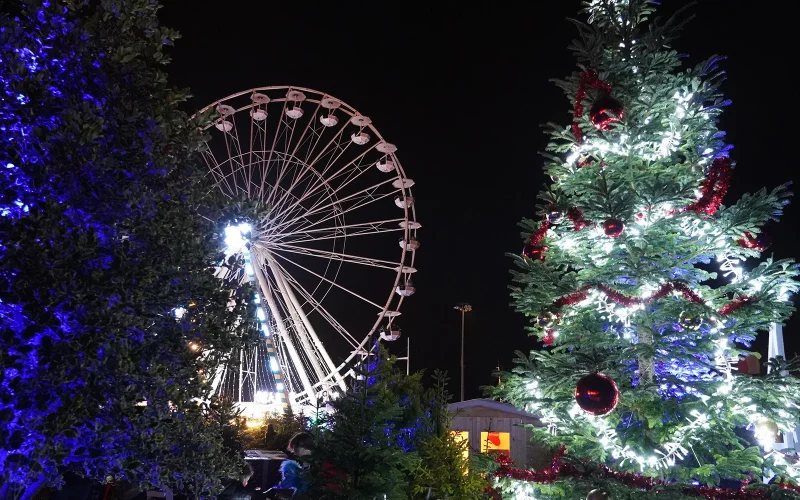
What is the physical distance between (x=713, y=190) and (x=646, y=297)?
3.83ft

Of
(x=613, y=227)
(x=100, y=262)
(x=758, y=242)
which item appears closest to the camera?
(x=100, y=262)

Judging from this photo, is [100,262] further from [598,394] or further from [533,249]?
[533,249]

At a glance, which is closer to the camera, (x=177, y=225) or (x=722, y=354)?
(x=177, y=225)

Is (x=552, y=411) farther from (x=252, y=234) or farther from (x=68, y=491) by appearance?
(x=252, y=234)

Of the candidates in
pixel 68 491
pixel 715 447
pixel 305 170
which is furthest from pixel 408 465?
pixel 305 170

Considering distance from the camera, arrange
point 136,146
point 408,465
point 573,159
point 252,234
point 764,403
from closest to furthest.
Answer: point 136,146 → point 764,403 → point 573,159 → point 408,465 → point 252,234

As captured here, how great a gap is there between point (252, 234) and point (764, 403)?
47.4 ft

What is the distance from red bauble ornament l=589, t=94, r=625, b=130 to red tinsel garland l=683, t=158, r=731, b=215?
100 cm

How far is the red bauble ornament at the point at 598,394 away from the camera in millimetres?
4492

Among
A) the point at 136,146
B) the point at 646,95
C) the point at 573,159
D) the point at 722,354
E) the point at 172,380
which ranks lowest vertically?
the point at 172,380

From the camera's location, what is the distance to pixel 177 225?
12.8 ft

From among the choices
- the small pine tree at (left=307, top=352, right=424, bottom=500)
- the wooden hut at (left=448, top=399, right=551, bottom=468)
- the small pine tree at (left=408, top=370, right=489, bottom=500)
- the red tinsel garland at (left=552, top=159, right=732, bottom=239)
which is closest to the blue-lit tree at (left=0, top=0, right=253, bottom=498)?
the small pine tree at (left=307, top=352, right=424, bottom=500)

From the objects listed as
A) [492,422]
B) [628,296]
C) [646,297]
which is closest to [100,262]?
[628,296]

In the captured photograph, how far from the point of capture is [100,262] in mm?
3383
